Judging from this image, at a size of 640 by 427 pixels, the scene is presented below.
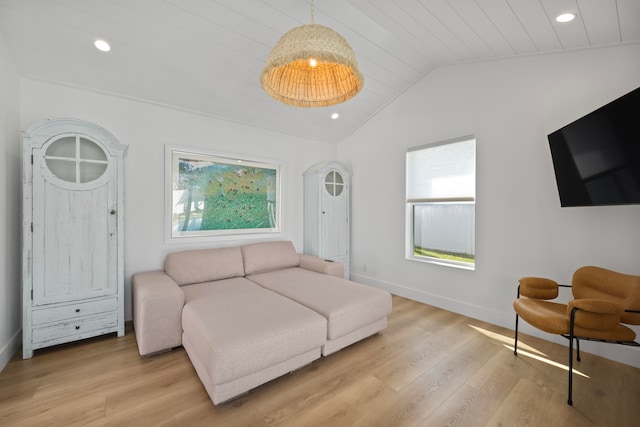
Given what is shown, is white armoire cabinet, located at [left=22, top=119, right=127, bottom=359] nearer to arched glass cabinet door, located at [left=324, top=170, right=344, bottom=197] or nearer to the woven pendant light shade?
the woven pendant light shade

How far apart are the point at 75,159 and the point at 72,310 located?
4.13ft

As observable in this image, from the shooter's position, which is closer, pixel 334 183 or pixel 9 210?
pixel 9 210

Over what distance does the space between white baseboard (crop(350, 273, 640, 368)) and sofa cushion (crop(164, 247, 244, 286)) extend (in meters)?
2.04

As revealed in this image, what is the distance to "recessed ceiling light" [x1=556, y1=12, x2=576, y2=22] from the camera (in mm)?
1910

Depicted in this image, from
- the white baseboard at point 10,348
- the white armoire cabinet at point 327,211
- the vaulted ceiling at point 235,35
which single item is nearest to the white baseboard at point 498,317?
the white armoire cabinet at point 327,211

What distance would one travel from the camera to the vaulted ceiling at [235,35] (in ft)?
6.40

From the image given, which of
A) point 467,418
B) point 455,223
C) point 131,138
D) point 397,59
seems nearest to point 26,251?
point 131,138

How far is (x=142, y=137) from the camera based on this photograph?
2.89m

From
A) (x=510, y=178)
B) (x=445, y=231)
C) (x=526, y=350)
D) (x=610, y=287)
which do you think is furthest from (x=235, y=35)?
(x=526, y=350)

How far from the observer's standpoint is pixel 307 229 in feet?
13.4

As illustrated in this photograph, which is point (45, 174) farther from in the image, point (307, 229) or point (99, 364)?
point (307, 229)

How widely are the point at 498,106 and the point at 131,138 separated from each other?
381 cm

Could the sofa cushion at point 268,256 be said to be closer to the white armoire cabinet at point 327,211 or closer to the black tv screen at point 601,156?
the white armoire cabinet at point 327,211

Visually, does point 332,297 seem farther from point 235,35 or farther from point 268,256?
point 235,35
